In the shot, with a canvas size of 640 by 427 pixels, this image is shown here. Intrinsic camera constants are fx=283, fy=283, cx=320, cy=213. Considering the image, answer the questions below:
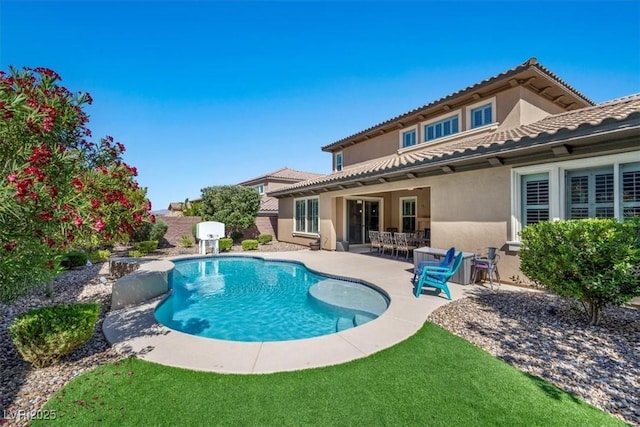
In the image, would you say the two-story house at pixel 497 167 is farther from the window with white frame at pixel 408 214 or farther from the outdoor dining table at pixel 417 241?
the outdoor dining table at pixel 417 241

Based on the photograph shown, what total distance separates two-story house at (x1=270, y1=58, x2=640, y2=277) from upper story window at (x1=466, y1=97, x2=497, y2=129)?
0.14ft

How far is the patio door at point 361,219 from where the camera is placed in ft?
58.7

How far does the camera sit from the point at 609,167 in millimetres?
6965

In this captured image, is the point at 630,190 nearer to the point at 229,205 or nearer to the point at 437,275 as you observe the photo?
the point at 437,275

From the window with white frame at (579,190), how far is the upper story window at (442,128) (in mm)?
5414

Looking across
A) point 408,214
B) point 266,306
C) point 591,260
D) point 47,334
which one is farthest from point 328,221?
point 47,334

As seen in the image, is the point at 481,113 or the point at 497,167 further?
the point at 481,113

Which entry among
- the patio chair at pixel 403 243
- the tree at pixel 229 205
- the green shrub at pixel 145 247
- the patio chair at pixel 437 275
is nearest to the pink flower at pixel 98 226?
the patio chair at pixel 437 275

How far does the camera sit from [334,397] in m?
3.35

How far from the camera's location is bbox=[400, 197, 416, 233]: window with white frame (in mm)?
17188

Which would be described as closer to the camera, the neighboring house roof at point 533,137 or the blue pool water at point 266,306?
the neighboring house roof at point 533,137

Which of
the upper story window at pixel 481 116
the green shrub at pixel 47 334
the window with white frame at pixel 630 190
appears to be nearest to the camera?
the green shrub at pixel 47 334

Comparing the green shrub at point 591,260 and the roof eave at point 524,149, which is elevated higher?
the roof eave at point 524,149

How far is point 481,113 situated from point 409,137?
13.0 feet
